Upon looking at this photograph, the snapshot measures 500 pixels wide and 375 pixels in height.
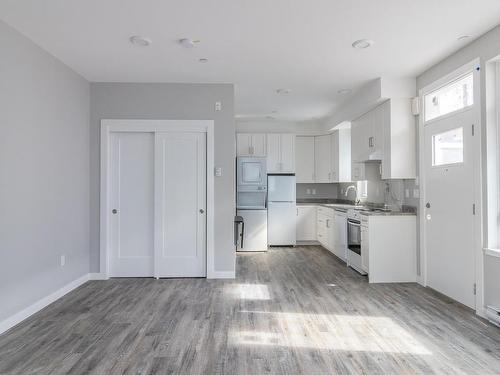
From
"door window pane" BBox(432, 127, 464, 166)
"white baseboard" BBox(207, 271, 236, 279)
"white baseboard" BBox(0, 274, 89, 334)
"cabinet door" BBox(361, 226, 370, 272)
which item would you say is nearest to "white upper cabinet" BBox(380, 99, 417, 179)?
"door window pane" BBox(432, 127, 464, 166)

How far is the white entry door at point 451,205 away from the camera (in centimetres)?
321

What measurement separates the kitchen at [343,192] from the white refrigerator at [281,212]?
0.8 inches

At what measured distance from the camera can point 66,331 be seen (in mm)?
2730

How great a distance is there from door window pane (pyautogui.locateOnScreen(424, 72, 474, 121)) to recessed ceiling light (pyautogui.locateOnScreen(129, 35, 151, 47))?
10.7 feet

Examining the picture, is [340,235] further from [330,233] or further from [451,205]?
[451,205]

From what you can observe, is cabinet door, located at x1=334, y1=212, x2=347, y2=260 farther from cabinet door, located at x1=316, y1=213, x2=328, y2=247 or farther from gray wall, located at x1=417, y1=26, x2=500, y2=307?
gray wall, located at x1=417, y1=26, x2=500, y2=307

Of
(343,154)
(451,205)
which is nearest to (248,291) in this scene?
(451,205)

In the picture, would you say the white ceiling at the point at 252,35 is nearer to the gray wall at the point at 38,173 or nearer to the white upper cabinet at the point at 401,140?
the gray wall at the point at 38,173

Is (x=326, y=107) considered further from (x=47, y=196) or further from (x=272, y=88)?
(x=47, y=196)

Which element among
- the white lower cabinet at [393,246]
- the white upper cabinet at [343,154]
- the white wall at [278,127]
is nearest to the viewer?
the white lower cabinet at [393,246]

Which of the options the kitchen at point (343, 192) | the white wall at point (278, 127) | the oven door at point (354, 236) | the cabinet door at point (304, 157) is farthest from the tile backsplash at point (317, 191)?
the oven door at point (354, 236)

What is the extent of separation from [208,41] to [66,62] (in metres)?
1.77

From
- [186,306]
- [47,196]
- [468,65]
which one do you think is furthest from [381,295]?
[47,196]

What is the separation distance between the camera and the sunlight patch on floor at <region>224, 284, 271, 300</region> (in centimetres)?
361
